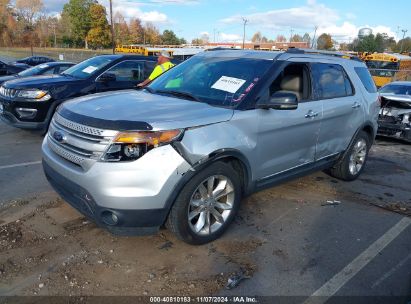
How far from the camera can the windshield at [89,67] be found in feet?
25.6

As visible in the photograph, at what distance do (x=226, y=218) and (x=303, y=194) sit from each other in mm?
1791

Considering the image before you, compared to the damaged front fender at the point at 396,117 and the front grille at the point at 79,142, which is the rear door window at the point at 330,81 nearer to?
the front grille at the point at 79,142

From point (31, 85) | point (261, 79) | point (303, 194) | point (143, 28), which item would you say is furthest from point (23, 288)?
point (143, 28)

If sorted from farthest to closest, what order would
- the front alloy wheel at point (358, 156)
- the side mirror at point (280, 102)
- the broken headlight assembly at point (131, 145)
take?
the front alloy wheel at point (358, 156)
the side mirror at point (280, 102)
the broken headlight assembly at point (131, 145)

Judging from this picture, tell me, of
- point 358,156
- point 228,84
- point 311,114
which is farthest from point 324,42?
point 228,84

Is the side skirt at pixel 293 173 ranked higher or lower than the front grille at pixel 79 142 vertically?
lower

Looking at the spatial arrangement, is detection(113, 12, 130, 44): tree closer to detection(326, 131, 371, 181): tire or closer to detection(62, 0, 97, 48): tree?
detection(62, 0, 97, 48): tree

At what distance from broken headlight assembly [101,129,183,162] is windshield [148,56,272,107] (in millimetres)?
964

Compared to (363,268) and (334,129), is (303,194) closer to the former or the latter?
(334,129)

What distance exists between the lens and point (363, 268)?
3.48 m

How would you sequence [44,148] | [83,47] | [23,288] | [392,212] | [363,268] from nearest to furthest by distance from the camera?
1. [23,288]
2. [363,268]
3. [44,148]
4. [392,212]
5. [83,47]

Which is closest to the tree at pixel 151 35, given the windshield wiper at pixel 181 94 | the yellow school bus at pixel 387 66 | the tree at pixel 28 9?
the tree at pixel 28 9

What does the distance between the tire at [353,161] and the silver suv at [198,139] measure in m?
0.44

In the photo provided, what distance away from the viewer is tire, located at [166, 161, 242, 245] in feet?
11.0
